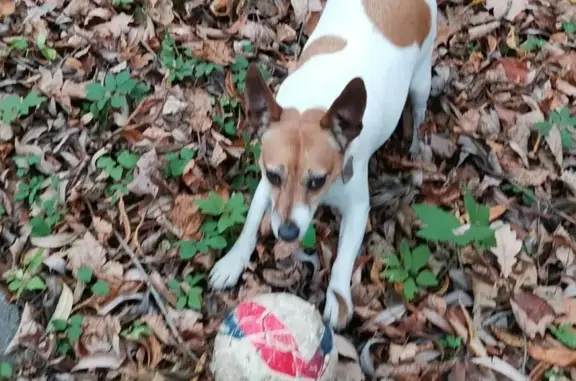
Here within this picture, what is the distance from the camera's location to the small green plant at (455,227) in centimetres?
287

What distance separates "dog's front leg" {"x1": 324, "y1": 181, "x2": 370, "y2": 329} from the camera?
9.84ft

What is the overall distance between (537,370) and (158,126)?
86.0 inches

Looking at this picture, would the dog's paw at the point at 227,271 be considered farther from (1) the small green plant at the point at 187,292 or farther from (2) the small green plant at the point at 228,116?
(2) the small green plant at the point at 228,116

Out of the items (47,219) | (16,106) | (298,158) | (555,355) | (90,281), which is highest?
(298,158)

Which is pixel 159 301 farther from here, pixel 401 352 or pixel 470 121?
pixel 470 121

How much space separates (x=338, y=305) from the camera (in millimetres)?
3020

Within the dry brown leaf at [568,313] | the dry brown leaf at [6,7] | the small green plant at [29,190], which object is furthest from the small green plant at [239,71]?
the dry brown leaf at [568,313]

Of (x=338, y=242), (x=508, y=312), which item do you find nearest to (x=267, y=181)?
(x=338, y=242)

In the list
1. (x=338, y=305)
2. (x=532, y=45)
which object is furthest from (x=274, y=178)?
(x=532, y=45)

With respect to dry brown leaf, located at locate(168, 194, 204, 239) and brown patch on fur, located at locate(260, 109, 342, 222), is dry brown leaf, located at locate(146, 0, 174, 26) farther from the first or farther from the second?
brown patch on fur, located at locate(260, 109, 342, 222)

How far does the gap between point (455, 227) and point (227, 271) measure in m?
1.02

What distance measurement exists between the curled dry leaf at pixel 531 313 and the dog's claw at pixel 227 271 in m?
1.23

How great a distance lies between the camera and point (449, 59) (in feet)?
14.1

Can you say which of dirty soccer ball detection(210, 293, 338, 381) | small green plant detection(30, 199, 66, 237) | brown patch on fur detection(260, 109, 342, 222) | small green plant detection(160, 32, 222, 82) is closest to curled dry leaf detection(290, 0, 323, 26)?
small green plant detection(160, 32, 222, 82)
